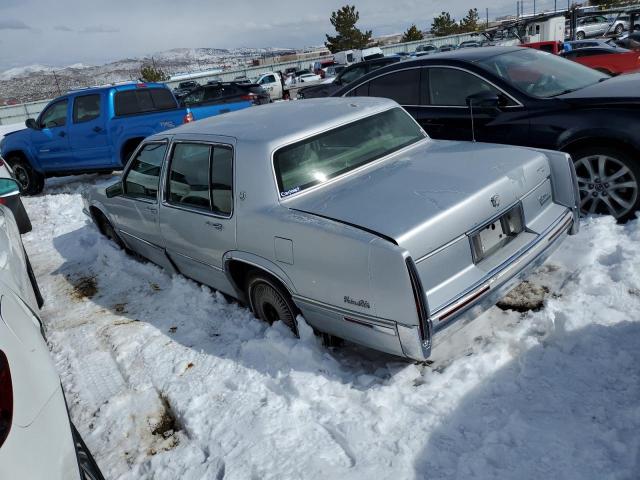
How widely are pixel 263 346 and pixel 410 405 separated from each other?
1202 millimetres

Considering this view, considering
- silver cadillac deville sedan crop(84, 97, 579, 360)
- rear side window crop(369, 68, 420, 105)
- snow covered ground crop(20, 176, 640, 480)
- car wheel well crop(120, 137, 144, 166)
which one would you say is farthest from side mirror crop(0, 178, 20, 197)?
rear side window crop(369, 68, 420, 105)

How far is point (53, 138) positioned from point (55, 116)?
45cm

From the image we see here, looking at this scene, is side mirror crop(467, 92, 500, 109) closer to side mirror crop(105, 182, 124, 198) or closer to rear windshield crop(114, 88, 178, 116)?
side mirror crop(105, 182, 124, 198)

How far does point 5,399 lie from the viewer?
1940 millimetres

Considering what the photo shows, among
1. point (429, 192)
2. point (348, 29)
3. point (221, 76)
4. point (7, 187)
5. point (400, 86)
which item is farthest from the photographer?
point (348, 29)

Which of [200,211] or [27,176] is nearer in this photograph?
[200,211]

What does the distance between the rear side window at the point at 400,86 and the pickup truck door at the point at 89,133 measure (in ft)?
18.2

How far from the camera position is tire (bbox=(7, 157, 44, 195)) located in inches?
417

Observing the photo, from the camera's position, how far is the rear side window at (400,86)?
20.0ft

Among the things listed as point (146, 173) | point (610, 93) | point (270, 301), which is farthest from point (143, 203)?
point (610, 93)

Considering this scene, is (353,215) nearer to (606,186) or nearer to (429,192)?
(429,192)

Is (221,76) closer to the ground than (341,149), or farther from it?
closer to the ground

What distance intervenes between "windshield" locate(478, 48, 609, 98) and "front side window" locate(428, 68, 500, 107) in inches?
7.2

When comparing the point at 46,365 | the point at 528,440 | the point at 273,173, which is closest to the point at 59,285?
the point at 273,173
